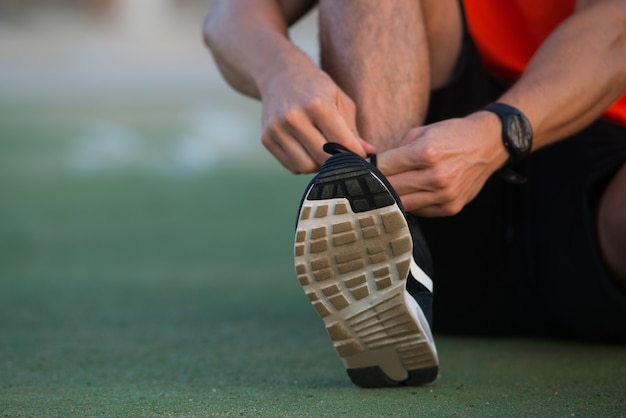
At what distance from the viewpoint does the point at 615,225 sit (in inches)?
44.6

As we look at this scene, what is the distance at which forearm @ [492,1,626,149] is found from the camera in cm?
108

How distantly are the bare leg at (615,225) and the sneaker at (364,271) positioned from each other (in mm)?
312

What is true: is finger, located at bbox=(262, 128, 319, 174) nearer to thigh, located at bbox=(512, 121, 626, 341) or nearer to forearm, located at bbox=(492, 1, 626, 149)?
forearm, located at bbox=(492, 1, 626, 149)

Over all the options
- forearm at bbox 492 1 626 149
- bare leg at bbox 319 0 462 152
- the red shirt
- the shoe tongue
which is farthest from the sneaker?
the red shirt

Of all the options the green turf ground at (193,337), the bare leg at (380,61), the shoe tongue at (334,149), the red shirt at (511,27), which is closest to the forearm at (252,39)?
the bare leg at (380,61)

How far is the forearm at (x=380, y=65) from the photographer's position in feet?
3.53

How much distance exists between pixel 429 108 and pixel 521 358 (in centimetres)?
36

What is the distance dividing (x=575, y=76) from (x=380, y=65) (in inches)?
9.3

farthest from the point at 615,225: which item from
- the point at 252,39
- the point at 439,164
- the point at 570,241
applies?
the point at 252,39

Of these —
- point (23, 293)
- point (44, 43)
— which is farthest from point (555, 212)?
point (44, 43)

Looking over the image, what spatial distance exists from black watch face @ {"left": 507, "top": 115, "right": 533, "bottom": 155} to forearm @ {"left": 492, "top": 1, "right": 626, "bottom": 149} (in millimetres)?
20

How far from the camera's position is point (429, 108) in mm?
1251

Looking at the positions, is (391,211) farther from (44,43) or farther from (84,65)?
(44,43)

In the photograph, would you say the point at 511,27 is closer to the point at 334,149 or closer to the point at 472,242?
the point at 472,242
